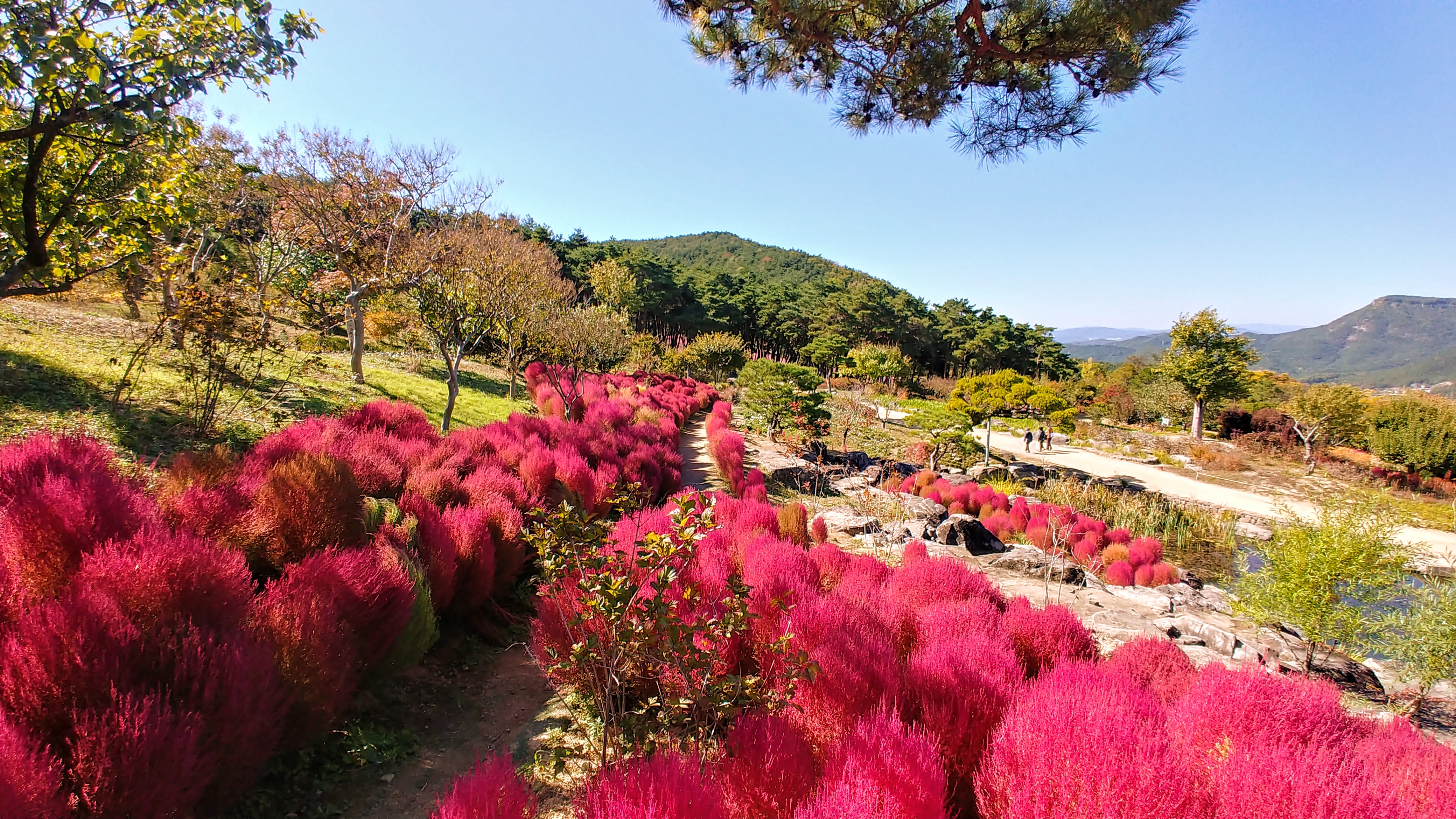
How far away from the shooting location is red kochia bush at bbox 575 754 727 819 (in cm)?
148

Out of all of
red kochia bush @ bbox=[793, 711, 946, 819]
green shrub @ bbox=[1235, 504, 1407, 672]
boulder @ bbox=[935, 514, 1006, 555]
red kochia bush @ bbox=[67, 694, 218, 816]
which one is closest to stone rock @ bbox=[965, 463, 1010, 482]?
boulder @ bbox=[935, 514, 1006, 555]

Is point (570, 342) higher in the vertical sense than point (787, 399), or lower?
higher

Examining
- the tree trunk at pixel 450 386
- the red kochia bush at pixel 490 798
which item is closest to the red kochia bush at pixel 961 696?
the red kochia bush at pixel 490 798

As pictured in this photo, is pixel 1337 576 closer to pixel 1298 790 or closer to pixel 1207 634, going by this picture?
pixel 1207 634

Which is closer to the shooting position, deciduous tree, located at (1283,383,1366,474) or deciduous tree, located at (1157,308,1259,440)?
deciduous tree, located at (1283,383,1366,474)

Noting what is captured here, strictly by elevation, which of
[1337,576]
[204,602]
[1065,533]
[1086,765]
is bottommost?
[1065,533]

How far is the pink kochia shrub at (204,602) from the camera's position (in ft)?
5.52

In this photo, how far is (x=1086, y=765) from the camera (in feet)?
5.34

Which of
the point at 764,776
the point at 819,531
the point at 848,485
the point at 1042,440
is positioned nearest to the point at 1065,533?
the point at 819,531

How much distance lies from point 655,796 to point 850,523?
6948mm

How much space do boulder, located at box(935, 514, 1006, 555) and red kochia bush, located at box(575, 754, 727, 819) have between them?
6839mm

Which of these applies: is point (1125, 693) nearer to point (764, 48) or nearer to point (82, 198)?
point (764, 48)

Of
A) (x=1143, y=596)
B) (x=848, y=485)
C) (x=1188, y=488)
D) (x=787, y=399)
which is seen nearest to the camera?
(x=1143, y=596)

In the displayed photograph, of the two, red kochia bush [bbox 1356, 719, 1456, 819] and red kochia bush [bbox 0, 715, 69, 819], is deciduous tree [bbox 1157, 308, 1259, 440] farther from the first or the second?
red kochia bush [bbox 0, 715, 69, 819]
